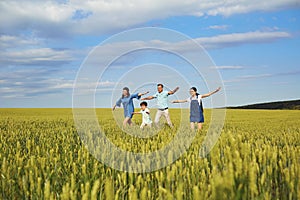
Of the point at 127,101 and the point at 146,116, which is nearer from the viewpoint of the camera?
the point at 127,101

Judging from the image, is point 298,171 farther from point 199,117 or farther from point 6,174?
point 199,117

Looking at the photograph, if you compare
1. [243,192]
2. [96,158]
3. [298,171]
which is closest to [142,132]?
[96,158]

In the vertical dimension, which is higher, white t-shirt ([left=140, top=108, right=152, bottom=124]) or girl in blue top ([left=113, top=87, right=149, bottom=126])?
girl in blue top ([left=113, top=87, right=149, bottom=126])

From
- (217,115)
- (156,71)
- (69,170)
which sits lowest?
(69,170)

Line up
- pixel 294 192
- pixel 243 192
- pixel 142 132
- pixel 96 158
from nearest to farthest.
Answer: pixel 243 192
pixel 294 192
pixel 96 158
pixel 142 132

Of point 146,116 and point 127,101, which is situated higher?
point 127,101

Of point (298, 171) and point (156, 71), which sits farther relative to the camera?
point (156, 71)

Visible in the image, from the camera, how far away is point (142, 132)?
9359 mm

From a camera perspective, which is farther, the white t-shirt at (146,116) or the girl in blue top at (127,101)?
the white t-shirt at (146,116)

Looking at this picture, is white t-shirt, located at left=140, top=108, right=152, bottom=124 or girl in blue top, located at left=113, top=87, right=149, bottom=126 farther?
white t-shirt, located at left=140, top=108, right=152, bottom=124

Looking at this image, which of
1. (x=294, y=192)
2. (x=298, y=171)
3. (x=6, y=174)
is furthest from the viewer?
(x=6, y=174)

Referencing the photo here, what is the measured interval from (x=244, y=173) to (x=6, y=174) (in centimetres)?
267

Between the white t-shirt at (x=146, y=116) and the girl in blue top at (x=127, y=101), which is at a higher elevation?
the girl in blue top at (x=127, y=101)

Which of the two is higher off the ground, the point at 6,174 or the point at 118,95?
the point at 118,95
